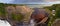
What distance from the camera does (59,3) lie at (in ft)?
2.22

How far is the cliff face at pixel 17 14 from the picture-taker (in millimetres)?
667

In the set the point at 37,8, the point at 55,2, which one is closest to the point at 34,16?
the point at 37,8

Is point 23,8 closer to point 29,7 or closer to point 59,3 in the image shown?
point 29,7

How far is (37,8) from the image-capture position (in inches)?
26.6

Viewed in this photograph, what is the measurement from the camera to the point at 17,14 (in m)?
0.67

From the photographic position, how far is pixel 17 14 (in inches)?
26.4

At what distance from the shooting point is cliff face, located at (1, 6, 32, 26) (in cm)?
67

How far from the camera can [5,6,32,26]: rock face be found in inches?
26.3

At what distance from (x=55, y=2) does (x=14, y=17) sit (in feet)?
1.08

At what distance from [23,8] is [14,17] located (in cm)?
10

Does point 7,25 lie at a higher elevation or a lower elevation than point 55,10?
lower

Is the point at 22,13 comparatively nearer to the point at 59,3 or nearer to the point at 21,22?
the point at 21,22

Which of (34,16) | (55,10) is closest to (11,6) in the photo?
(34,16)

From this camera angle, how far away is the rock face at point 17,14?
667mm
